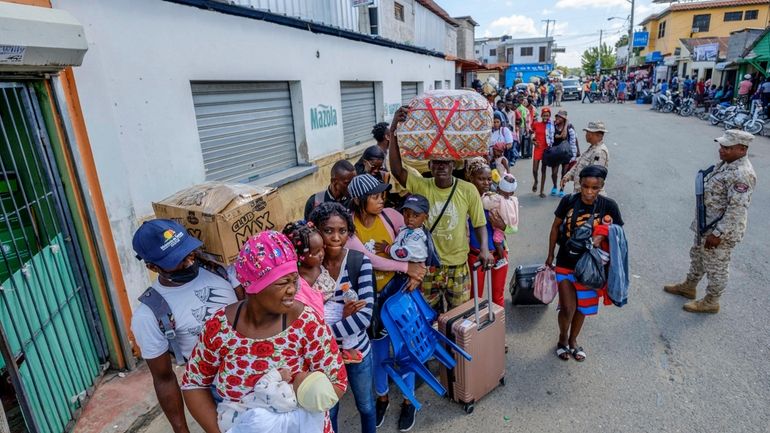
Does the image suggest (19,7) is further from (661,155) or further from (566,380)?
(661,155)

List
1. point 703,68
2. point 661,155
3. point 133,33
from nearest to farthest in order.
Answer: point 133,33 → point 661,155 → point 703,68

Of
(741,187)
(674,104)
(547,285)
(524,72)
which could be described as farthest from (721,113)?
(524,72)

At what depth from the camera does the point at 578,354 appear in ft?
11.6

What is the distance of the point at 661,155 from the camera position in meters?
11.6

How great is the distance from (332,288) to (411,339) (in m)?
0.65

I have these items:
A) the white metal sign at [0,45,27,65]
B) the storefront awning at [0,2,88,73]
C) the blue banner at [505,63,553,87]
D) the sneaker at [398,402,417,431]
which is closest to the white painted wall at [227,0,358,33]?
the storefront awning at [0,2,88,73]

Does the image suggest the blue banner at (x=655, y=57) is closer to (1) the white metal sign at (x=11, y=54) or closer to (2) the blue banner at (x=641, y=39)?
(2) the blue banner at (x=641, y=39)

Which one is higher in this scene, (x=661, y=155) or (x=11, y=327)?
(x=11, y=327)

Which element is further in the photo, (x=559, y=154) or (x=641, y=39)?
(x=641, y=39)

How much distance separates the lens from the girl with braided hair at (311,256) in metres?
2.19

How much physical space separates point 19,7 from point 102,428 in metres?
2.71

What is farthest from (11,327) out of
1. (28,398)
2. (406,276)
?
(406,276)

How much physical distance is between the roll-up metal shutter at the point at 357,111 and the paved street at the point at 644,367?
4.52m

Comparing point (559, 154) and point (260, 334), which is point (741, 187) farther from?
point (260, 334)
